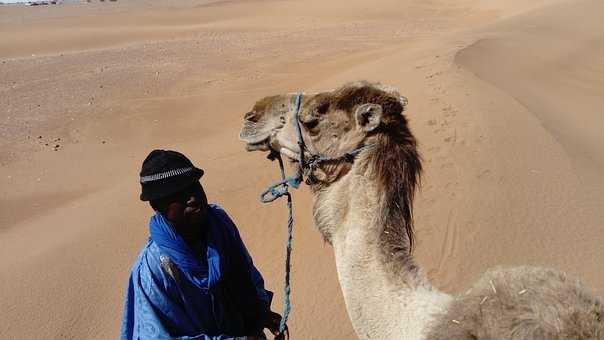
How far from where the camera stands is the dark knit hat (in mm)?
2309

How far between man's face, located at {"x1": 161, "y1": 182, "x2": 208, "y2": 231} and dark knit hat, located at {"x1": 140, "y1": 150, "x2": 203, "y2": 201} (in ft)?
0.15

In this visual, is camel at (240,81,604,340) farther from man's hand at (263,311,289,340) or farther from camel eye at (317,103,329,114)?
man's hand at (263,311,289,340)

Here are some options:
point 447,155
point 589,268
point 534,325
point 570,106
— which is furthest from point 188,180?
point 570,106

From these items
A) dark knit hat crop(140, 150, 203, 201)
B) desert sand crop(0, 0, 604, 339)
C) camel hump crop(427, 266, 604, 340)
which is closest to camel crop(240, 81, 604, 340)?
camel hump crop(427, 266, 604, 340)

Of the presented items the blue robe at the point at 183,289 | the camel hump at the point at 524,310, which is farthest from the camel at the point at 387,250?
the blue robe at the point at 183,289

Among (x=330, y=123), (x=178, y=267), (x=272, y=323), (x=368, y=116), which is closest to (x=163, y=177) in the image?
(x=178, y=267)

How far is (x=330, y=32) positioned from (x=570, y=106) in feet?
61.8

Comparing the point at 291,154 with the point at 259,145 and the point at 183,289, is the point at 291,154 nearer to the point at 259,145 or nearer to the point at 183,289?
the point at 259,145

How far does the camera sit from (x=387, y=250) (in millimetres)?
2361

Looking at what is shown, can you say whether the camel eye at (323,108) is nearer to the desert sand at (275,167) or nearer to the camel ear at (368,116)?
the camel ear at (368,116)

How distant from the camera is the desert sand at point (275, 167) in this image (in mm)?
5805

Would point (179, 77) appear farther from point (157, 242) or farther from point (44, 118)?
point (157, 242)

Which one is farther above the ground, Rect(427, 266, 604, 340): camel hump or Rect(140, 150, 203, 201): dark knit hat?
Rect(140, 150, 203, 201): dark knit hat

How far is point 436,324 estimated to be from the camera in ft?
7.15
